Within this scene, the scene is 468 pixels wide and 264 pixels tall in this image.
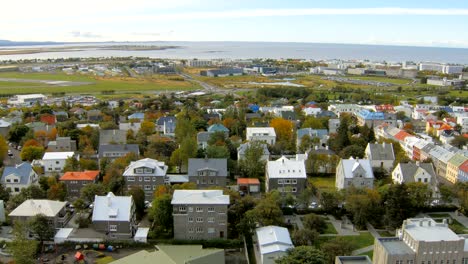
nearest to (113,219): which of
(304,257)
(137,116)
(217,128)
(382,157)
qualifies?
(304,257)

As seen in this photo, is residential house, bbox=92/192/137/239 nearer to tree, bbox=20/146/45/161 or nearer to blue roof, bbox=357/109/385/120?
tree, bbox=20/146/45/161

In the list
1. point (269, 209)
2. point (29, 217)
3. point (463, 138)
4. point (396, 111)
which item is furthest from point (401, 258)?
point (396, 111)

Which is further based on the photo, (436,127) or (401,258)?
(436,127)

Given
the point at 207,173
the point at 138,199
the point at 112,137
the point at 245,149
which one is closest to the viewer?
the point at 138,199

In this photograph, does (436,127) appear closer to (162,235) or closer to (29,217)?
(162,235)

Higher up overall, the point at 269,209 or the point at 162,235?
the point at 269,209

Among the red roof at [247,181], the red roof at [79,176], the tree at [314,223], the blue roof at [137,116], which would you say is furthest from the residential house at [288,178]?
the blue roof at [137,116]

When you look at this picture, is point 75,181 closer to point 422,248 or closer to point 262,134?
point 262,134

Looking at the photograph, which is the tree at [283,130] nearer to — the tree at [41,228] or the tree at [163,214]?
the tree at [163,214]
